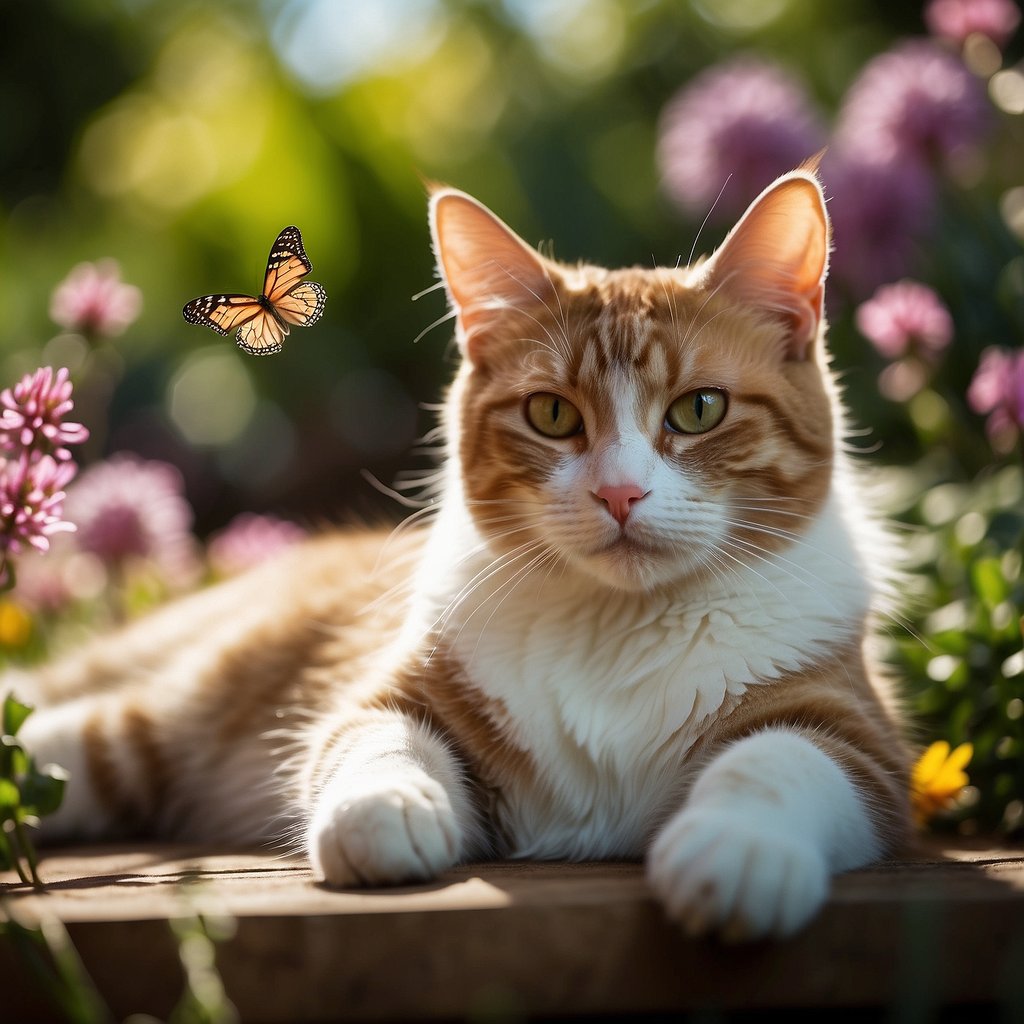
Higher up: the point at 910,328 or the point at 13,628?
the point at 910,328

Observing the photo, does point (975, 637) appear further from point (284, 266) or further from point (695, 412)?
point (284, 266)

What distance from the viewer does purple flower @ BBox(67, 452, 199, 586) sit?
94.1 inches

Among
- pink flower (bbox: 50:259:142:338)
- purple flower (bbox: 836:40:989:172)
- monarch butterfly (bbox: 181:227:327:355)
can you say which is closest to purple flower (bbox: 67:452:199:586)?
pink flower (bbox: 50:259:142:338)

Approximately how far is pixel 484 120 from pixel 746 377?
2814 mm

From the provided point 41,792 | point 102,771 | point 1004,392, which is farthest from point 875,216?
point 41,792

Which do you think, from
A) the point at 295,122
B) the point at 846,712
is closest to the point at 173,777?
the point at 846,712

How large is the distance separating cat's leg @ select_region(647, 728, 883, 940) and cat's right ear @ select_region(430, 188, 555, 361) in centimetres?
76

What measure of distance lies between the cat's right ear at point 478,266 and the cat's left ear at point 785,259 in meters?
0.26

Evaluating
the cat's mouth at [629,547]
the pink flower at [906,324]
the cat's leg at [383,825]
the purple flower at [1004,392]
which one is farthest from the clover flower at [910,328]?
the cat's leg at [383,825]

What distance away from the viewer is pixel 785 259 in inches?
61.7

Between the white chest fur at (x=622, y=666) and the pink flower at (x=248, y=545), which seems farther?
the pink flower at (x=248, y=545)

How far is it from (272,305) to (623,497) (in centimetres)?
47

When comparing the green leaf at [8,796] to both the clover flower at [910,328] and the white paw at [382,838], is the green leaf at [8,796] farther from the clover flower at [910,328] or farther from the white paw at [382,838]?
the clover flower at [910,328]

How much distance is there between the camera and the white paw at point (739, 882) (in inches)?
39.3
